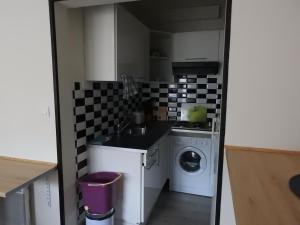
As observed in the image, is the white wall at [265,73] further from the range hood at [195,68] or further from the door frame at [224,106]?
the range hood at [195,68]

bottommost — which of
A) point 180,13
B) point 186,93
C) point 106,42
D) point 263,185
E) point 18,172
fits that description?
point 18,172

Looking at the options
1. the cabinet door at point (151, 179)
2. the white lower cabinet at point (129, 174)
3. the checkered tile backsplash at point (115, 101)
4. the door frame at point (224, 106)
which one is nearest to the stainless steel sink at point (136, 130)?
the checkered tile backsplash at point (115, 101)

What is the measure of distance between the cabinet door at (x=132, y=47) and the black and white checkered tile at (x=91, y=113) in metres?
0.32

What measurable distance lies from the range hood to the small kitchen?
12 mm

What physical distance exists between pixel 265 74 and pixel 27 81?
1.65m

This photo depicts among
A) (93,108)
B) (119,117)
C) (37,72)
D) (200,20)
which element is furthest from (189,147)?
(37,72)

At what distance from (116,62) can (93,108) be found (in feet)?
1.67

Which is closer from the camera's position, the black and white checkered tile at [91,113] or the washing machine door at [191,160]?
the black and white checkered tile at [91,113]

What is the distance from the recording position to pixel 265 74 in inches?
49.3

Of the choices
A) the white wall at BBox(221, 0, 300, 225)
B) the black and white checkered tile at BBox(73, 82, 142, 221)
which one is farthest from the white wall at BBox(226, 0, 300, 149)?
the black and white checkered tile at BBox(73, 82, 142, 221)

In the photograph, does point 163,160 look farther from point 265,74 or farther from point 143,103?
point 265,74

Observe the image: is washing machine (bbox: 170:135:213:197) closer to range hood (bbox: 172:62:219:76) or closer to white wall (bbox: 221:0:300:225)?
range hood (bbox: 172:62:219:76)

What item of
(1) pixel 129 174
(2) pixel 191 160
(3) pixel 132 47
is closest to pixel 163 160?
(2) pixel 191 160

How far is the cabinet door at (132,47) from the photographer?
1954 mm
